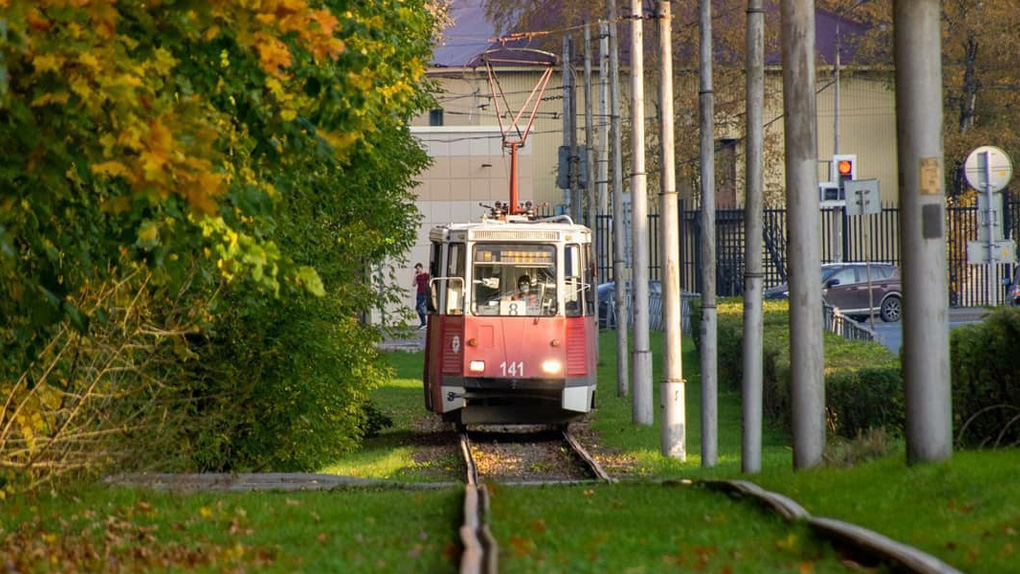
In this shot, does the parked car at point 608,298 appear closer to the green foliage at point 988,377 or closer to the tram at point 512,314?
the tram at point 512,314

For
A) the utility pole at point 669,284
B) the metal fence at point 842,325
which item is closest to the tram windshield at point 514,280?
the utility pole at point 669,284

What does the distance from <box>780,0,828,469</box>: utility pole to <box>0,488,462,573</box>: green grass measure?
9.69ft

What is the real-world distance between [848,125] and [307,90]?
194ft

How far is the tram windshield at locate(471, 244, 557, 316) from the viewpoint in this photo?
2519 cm

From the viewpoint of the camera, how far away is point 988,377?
576 inches

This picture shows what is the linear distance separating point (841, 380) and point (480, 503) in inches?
374

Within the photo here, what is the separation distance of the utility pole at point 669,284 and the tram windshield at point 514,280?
99.5 inches

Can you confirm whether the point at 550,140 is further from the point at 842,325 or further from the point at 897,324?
the point at 842,325

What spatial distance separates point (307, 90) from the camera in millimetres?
10914

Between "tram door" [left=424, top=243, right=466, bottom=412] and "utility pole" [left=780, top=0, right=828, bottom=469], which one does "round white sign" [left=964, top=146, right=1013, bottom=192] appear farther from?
"utility pole" [left=780, top=0, right=828, bottom=469]

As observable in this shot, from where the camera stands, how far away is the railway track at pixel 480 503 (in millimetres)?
8336

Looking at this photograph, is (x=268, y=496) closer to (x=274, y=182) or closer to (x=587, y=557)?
(x=274, y=182)

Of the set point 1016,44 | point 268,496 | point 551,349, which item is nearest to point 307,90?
point 268,496

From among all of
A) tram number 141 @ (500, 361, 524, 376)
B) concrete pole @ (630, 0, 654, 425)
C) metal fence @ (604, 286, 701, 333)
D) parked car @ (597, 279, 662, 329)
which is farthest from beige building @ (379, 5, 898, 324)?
tram number 141 @ (500, 361, 524, 376)
